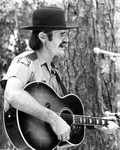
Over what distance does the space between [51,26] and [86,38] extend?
858mm

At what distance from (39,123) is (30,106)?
0.22 metres

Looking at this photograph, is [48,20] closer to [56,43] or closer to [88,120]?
[56,43]

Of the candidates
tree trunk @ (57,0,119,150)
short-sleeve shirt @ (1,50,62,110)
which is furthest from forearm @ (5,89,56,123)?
tree trunk @ (57,0,119,150)

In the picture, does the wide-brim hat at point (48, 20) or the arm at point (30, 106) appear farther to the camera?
the wide-brim hat at point (48, 20)

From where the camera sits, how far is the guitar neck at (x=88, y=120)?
114 inches

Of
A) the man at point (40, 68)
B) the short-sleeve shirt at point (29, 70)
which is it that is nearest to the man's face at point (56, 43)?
the man at point (40, 68)

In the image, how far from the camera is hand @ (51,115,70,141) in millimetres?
2588

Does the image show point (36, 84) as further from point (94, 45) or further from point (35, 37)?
point (94, 45)

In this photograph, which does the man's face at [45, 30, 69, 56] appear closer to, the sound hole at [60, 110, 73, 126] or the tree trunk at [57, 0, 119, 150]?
the sound hole at [60, 110, 73, 126]

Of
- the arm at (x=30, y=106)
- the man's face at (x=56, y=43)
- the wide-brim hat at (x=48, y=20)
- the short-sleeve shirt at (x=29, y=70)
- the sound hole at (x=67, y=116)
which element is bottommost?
the sound hole at (x=67, y=116)

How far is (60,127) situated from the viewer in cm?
259

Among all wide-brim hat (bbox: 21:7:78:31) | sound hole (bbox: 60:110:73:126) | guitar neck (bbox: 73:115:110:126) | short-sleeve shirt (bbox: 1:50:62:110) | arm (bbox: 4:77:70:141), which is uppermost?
wide-brim hat (bbox: 21:7:78:31)

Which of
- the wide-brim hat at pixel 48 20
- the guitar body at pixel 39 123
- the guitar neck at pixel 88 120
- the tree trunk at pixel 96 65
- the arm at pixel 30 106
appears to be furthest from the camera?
the tree trunk at pixel 96 65

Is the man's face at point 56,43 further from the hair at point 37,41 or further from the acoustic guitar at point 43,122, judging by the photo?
the acoustic guitar at point 43,122
